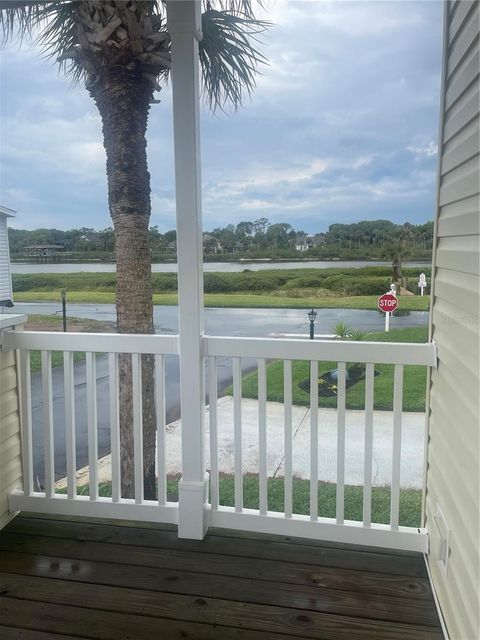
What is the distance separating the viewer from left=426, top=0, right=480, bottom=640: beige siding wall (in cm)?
141

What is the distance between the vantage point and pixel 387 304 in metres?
2.16

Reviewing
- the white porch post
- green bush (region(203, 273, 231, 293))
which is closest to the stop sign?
green bush (region(203, 273, 231, 293))

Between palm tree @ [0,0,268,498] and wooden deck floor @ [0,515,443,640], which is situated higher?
palm tree @ [0,0,268,498]

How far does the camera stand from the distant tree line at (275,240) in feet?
6.90

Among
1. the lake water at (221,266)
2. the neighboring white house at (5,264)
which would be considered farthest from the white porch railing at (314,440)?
the neighboring white house at (5,264)

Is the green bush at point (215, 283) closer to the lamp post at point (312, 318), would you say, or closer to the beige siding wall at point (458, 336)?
the lamp post at point (312, 318)

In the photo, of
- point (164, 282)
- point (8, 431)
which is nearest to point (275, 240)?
point (164, 282)

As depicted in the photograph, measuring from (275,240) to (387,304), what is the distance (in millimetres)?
584

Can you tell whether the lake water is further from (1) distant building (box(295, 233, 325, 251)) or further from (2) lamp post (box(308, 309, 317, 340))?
(2) lamp post (box(308, 309, 317, 340))

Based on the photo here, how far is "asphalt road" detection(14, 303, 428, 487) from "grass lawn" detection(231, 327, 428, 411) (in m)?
0.05

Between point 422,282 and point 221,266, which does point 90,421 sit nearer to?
point 221,266

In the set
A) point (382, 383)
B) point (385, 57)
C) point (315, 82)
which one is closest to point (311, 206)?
point (315, 82)

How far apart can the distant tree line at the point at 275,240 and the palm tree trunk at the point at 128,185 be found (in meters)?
0.20

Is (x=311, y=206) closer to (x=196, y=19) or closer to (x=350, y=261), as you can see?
(x=350, y=261)
